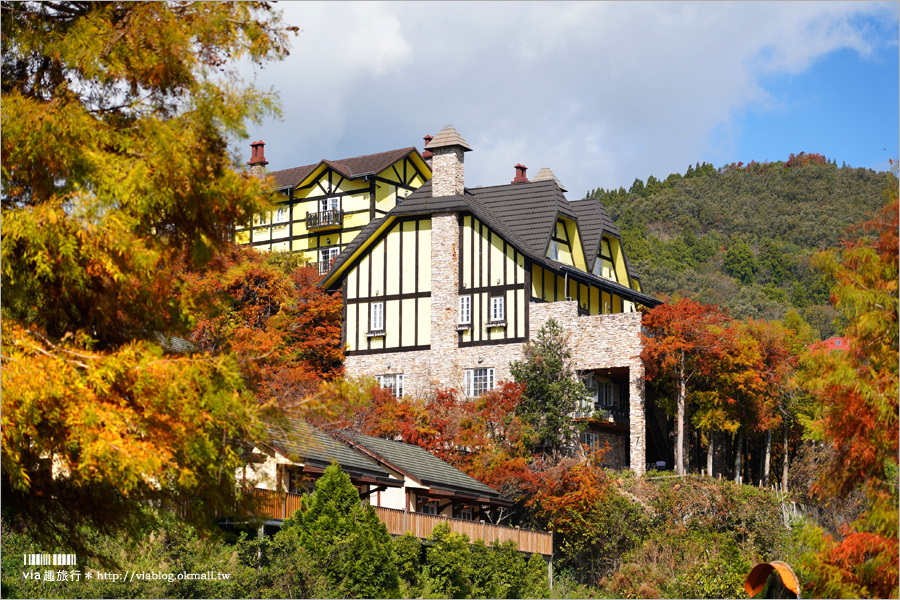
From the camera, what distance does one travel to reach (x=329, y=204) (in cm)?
4972

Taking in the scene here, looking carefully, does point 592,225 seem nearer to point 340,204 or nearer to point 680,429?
point 680,429

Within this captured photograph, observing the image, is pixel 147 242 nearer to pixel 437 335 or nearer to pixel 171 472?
pixel 171 472

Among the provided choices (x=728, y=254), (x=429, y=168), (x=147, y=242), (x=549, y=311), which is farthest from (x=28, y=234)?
(x=728, y=254)

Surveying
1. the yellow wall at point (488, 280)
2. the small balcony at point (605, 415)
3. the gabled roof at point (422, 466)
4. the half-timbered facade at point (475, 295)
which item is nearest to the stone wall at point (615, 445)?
the half-timbered facade at point (475, 295)

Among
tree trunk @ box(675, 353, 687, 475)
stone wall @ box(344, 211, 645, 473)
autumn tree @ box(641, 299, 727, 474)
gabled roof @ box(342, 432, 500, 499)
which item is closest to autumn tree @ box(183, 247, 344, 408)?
stone wall @ box(344, 211, 645, 473)

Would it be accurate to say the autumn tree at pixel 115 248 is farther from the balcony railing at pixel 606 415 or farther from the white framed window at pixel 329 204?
the white framed window at pixel 329 204

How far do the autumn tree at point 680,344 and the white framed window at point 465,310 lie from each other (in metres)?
6.52

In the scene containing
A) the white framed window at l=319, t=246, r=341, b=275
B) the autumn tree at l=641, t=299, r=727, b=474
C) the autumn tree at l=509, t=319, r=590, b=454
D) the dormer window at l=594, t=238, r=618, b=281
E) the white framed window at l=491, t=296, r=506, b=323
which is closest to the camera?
the autumn tree at l=509, t=319, r=590, b=454

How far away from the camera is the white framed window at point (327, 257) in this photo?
160 feet

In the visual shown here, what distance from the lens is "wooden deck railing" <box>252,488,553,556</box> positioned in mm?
25688

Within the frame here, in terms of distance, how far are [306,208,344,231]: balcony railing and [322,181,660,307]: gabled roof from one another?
5441mm

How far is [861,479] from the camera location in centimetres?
1403

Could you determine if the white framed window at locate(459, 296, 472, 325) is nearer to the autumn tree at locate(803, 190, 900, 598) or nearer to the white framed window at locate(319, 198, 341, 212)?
the white framed window at locate(319, 198, 341, 212)

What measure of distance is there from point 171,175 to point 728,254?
74.8m
